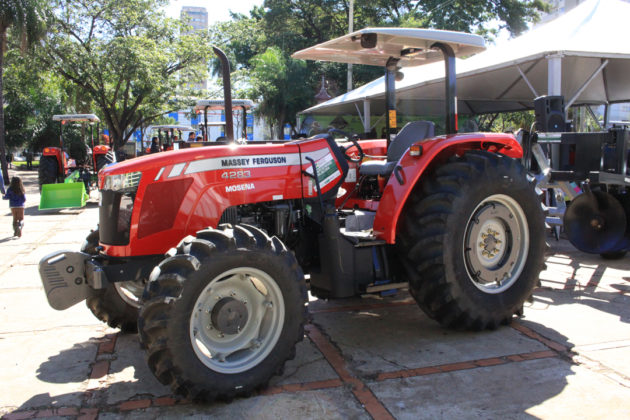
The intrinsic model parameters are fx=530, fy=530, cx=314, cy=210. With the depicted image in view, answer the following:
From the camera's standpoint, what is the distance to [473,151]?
14.1 ft

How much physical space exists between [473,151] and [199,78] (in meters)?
23.7

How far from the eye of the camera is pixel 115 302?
4145 mm

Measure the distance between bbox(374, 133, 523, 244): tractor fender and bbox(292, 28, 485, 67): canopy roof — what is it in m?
0.76

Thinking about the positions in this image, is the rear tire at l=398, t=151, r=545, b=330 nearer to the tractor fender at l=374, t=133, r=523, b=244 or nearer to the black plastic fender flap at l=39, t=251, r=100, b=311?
the tractor fender at l=374, t=133, r=523, b=244

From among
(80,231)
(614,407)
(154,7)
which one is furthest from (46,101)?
(614,407)

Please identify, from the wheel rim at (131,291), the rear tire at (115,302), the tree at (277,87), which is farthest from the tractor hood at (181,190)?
the tree at (277,87)

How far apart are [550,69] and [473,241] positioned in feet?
19.6

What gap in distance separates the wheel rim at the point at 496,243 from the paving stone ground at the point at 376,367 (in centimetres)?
43

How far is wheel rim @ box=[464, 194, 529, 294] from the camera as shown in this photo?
4.18 meters

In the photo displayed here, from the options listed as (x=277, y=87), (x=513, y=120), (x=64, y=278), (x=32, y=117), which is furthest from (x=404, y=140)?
(x=32, y=117)

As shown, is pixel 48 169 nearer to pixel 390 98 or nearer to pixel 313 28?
pixel 390 98

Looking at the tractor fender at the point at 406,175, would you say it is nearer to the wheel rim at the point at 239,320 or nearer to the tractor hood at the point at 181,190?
the tractor hood at the point at 181,190

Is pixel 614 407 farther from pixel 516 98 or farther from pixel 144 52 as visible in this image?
pixel 144 52

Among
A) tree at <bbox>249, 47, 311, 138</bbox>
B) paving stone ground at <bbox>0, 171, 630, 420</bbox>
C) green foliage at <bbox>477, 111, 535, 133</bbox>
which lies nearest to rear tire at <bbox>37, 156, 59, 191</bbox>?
paving stone ground at <bbox>0, 171, 630, 420</bbox>
